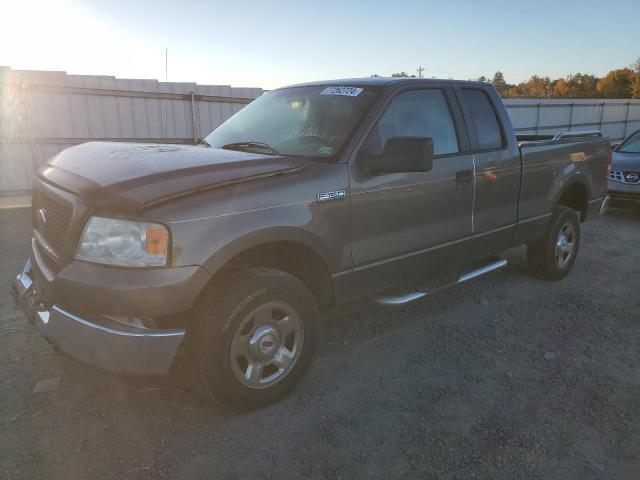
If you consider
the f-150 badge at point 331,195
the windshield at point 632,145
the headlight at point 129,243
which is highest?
the windshield at point 632,145

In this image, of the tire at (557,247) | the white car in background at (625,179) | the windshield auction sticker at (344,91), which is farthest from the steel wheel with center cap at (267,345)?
the white car in background at (625,179)

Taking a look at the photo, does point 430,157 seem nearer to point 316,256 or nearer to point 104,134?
point 316,256

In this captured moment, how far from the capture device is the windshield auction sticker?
3498 millimetres

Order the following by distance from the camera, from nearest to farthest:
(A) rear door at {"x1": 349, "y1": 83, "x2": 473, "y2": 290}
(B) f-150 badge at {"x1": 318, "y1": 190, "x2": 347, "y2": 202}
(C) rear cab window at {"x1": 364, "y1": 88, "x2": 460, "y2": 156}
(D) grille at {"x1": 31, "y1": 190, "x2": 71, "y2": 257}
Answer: (D) grille at {"x1": 31, "y1": 190, "x2": 71, "y2": 257} → (B) f-150 badge at {"x1": 318, "y1": 190, "x2": 347, "y2": 202} → (A) rear door at {"x1": 349, "y1": 83, "x2": 473, "y2": 290} → (C) rear cab window at {"x1": 364, "y1": 88, "x2": 460, "y2": 156}

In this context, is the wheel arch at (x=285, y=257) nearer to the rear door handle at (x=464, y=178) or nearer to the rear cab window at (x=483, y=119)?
the rear door handle at (x=464, y=178)

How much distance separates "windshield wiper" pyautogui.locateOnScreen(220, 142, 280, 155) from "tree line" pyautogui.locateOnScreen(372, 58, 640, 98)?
5367cm

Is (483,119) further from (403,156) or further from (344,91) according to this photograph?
(403,156)

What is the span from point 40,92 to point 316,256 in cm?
831

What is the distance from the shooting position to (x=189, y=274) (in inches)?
95.0

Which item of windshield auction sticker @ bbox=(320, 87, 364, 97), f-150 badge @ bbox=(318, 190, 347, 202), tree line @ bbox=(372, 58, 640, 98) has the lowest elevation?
f-150 badge @ bbox=(318, 190, 347, 202)

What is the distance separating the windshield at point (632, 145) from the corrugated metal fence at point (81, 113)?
8.26 m

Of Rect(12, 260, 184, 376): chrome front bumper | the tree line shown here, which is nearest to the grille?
Rect(12, 260, 184, 376): chrome front bumper

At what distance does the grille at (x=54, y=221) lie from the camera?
262 cm

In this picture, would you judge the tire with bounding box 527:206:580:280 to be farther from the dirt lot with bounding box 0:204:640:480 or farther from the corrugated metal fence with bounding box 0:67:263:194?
the corrugated metal fence with bounding box 0:67:263:194
